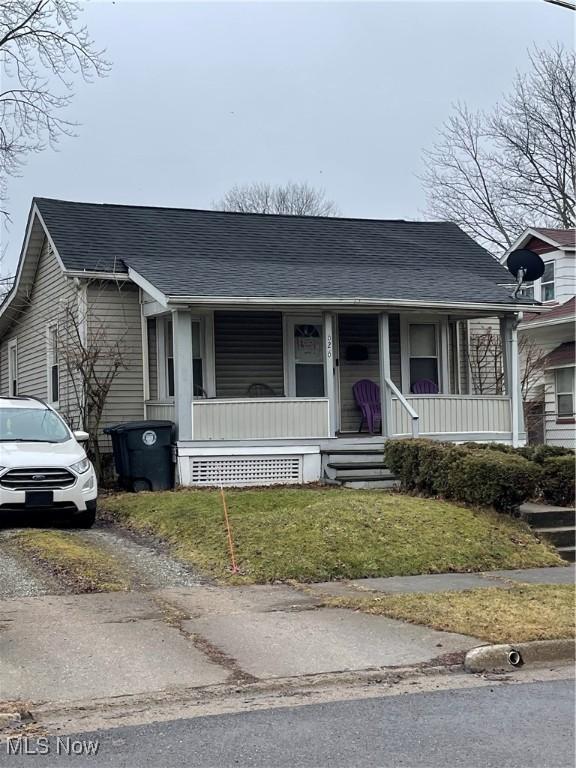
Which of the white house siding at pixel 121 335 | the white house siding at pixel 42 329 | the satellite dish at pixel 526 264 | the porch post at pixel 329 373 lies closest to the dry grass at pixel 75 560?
the porch post at pixel 329 373

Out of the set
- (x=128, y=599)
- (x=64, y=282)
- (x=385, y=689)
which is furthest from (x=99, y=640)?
(x=64, y=282)

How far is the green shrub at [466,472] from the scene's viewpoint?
472 inches

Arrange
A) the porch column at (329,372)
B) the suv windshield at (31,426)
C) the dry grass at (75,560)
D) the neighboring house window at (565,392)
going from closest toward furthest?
1. the dry grass at (75,560)
2. the suv windshield at (31,426)
3. the porch column at (329,372)
4. the neighboring house window at (565,392)

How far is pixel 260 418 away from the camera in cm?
1565

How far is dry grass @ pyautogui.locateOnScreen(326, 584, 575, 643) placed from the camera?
293 inches

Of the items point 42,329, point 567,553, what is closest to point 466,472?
point 567,553

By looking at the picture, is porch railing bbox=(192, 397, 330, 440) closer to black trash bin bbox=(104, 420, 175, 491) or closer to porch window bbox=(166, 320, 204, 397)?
black trash bin bbox=(104, 420, 175, 491)

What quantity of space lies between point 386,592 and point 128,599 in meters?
2.48

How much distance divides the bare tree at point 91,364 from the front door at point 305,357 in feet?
10.6

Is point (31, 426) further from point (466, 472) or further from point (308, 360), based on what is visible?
point (308, 360)

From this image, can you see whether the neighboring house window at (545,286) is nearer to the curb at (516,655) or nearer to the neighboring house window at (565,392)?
the neighboring house window at (565,392)

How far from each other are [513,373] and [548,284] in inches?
299

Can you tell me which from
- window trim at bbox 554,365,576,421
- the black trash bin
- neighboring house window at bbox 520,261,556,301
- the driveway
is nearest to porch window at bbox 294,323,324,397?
the black trash bin

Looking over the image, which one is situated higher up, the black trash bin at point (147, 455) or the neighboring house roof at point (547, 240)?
the neighboring house roof at point (547, 240)
